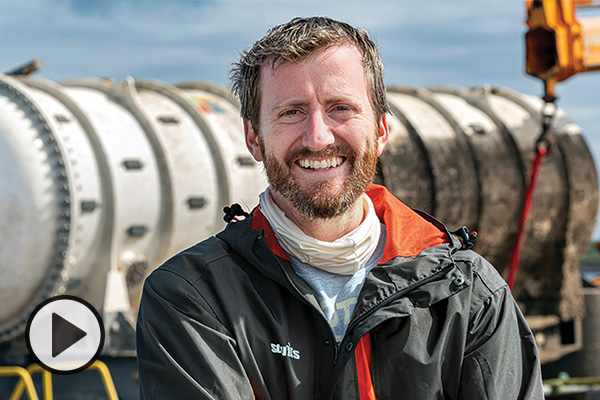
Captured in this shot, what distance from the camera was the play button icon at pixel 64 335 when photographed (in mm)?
3697

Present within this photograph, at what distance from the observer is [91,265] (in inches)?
270

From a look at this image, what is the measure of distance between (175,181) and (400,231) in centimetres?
510

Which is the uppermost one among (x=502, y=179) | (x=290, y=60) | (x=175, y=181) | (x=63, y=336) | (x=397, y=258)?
(x=290, y=60)

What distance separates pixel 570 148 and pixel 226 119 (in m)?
4.40

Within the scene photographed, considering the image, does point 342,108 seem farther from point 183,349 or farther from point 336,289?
point 183,349

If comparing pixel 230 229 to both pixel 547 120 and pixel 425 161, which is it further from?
pixel 547 120

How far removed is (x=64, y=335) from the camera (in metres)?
4.35

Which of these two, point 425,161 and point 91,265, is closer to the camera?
point 91,265

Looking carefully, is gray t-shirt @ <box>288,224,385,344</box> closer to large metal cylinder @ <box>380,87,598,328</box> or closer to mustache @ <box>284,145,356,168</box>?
mustache @ <box>284,145,356,168</box>

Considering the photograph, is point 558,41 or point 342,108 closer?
point 342,108

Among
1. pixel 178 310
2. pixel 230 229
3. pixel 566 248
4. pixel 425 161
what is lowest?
pixel 566 248

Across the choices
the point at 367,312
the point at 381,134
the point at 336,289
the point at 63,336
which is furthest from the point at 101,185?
the point at 367,312

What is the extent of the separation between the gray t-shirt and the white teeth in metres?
Answer: 0.26

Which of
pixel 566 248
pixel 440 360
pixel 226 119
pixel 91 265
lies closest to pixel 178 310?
pixel 440 360
